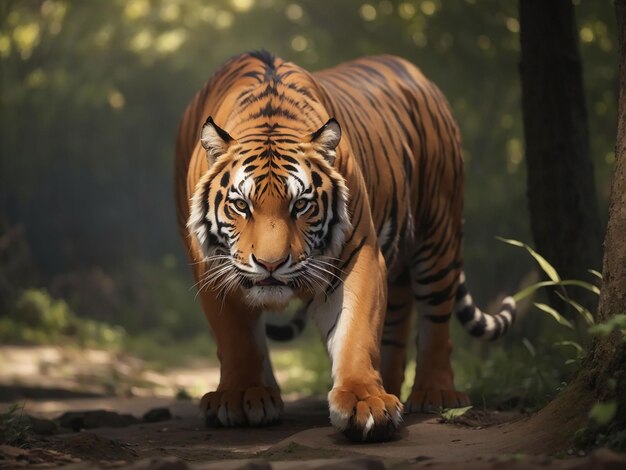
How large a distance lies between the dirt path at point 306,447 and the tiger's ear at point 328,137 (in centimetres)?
119

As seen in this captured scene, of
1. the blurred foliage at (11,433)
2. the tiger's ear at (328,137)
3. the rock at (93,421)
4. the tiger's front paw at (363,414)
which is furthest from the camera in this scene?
the rock at (93,421)

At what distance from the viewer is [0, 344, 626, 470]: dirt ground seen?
307 centimetres

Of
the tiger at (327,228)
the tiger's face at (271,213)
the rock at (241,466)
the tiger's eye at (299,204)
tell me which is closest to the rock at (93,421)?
the tiger at (327,228)

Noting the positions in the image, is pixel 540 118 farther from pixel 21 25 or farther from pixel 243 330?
pixel 21 25

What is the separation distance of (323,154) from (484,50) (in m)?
7.36

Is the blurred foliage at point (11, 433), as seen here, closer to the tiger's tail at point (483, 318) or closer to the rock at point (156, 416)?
the rock at point (156, 416)

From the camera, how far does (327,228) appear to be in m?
4.64

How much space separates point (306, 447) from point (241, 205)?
1.02m

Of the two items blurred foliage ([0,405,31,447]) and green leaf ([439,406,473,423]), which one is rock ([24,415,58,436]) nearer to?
blurred foliage ([0,405,31,447])

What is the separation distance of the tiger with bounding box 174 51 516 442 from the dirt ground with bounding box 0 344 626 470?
0.67 ft

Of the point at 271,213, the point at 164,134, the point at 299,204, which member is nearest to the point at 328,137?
the point at 299,204

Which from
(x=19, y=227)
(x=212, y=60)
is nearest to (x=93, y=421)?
(x=19, y=227)

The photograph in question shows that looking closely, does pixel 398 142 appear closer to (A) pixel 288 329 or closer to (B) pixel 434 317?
(B) pixel 434 317

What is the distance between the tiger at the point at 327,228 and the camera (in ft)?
14.7
